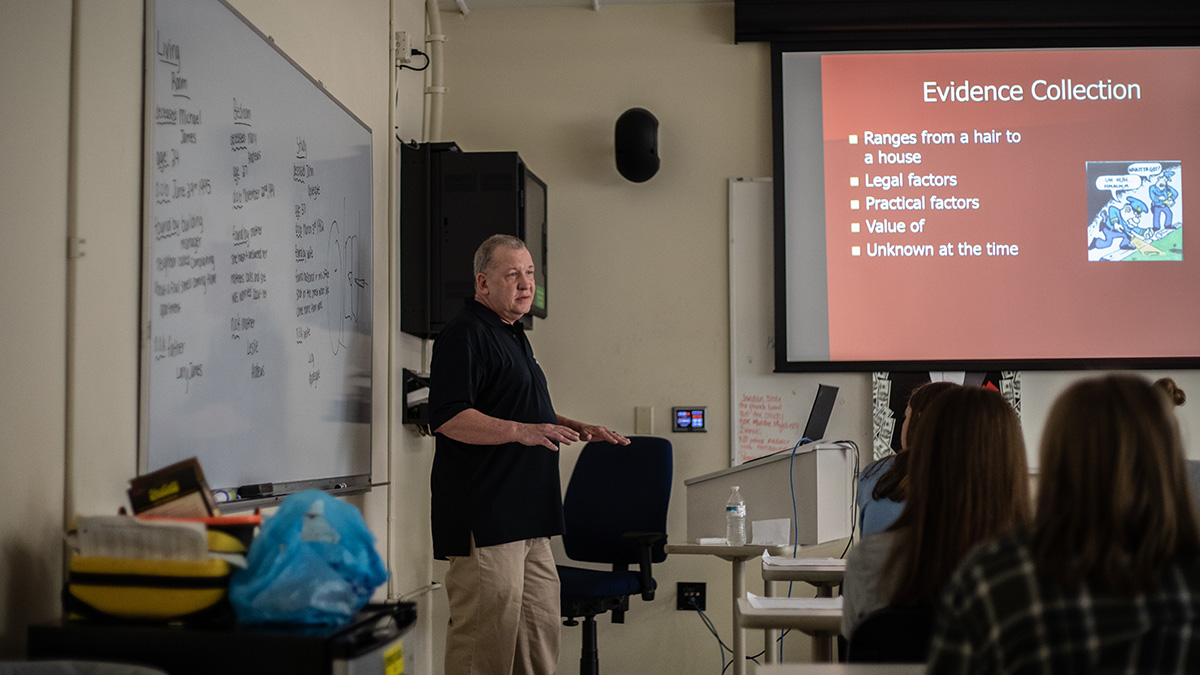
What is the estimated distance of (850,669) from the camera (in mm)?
1490

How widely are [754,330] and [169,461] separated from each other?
2905mm

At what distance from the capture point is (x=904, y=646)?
5.15 ft

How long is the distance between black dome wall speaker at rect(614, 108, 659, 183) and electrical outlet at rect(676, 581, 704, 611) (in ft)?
6.00

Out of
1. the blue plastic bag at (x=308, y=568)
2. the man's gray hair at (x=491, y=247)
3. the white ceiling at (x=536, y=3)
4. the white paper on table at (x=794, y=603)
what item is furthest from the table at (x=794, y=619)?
the white ceiling at (x=536, y=3)

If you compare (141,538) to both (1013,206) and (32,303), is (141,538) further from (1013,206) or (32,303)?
(1013,206)

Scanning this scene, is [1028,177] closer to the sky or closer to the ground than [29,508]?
closer to the sky

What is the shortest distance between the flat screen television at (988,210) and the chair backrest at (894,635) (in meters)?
2.89

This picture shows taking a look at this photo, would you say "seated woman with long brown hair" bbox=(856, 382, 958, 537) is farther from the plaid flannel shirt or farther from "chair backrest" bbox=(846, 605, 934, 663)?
the plaid flannel shirt

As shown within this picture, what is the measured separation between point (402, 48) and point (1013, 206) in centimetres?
271

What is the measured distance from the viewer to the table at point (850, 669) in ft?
4.81

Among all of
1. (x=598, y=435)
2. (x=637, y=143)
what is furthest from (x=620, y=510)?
(x=637, y=143)

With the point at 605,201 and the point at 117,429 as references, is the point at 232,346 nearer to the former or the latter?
the point at 117,429

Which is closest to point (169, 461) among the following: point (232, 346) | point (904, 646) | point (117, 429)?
point (117, 429)

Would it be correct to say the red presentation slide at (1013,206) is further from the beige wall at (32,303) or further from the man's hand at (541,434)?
the beige wall at (32,303)
